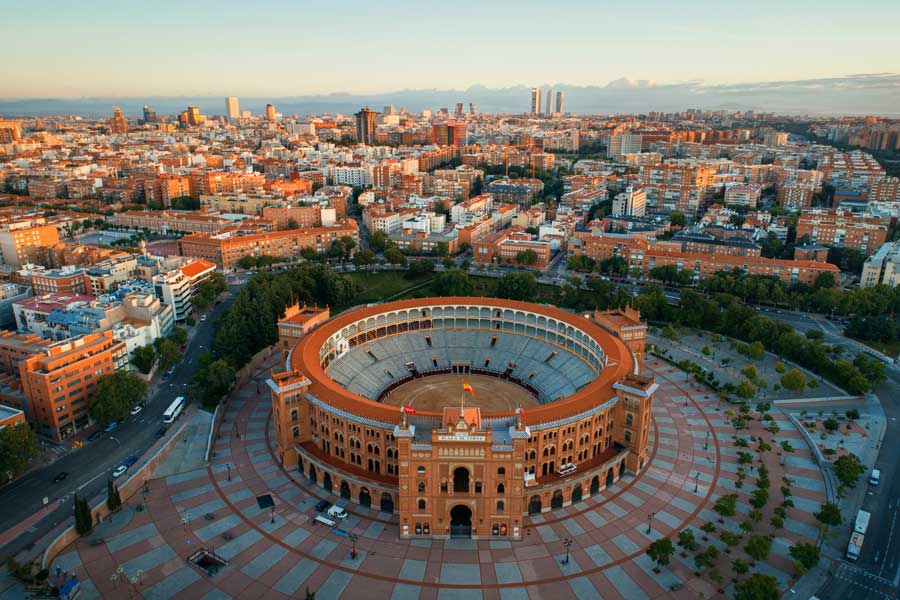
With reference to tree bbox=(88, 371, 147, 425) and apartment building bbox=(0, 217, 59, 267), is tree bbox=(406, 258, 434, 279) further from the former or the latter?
apartment building bbox=(0, 217, 59, 267)

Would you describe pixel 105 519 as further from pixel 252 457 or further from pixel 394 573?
pixel 394 573

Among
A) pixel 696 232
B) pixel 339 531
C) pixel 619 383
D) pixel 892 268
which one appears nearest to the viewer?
pixel 339 531

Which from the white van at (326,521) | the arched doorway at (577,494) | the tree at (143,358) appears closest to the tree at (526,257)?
the tree at (143,358)

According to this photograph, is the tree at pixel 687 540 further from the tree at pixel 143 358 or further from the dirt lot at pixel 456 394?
the tree at pixel 143 358

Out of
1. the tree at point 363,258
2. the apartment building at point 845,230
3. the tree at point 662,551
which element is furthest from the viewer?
the apartment building at point 845,230

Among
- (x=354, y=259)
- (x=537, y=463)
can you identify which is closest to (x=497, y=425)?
(x=537, y=463)

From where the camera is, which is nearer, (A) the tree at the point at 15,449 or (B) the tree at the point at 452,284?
(A) the tree at the point at 15,449
